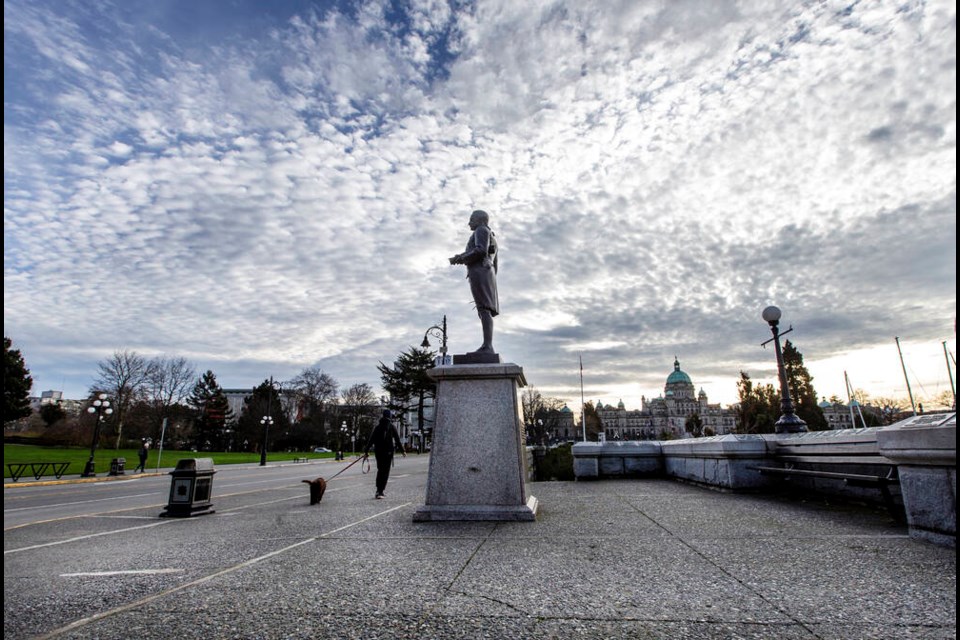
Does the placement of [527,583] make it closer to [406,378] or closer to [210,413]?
[406,378]

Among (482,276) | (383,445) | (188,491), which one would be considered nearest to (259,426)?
(383,445)

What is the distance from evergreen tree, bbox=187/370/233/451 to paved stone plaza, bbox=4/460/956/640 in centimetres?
8055

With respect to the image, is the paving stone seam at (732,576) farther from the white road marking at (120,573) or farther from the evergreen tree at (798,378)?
the evergreen tree at (798,378)

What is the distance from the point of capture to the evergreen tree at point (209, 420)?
7700 cm

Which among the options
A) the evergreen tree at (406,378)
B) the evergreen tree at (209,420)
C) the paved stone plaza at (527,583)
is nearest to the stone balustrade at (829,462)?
the paved stone plaza at (527,583)

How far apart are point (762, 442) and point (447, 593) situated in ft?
21.6

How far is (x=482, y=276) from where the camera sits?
7461 millimetres

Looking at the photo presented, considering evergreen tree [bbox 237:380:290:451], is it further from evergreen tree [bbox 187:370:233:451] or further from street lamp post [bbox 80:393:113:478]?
street lamp post [bbox 80:393:113:478]

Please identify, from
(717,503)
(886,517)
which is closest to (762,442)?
(717,503)

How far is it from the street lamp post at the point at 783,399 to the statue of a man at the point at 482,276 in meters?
7.14

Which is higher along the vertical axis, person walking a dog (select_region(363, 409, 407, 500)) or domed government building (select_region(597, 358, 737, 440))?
person walking a dog (select_region(363, 409, 407, 500))

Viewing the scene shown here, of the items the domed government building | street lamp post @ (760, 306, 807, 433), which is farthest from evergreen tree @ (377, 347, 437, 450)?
the domed government building

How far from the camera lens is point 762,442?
823 centimetres

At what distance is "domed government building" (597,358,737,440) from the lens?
146 metres
